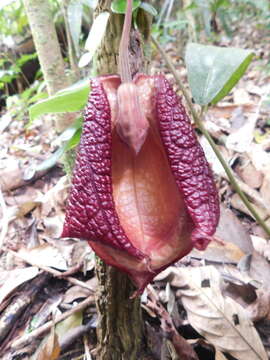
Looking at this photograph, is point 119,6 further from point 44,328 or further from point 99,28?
point 44,328

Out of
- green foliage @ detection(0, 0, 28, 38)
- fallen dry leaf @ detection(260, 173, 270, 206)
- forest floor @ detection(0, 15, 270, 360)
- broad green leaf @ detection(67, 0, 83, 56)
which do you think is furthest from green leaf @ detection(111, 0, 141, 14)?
green foliage @ detection(0, 0, 28, 38)

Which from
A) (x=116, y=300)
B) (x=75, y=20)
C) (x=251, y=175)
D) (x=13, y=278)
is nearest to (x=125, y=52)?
(x=116, y=300)

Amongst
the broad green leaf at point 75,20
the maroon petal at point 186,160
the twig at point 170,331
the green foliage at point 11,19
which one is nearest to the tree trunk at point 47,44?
the broad green leaf at point 75,20

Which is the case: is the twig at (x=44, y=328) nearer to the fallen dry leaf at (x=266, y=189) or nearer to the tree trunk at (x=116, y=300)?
the tree trunk at (x=116, y=300)

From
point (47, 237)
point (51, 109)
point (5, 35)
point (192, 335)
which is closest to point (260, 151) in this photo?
point (192, 335)

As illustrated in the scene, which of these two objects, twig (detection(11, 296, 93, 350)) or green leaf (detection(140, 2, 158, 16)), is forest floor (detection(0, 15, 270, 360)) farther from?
green leaf (detection(140, 2, 158, 16))
